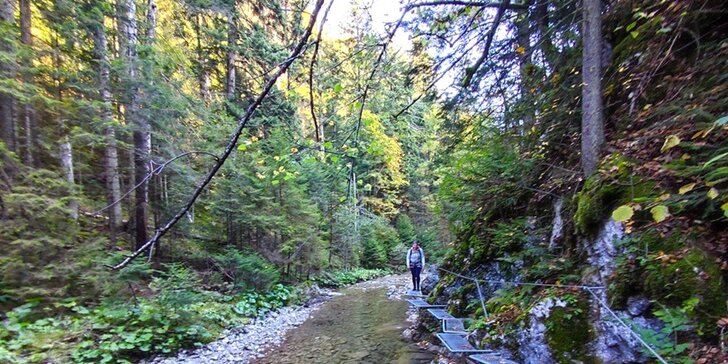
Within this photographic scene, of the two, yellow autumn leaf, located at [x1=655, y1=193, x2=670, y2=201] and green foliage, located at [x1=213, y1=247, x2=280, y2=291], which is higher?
yellow autumn leaf, located at [x1=655, y1=193, x2=670, y2=201]

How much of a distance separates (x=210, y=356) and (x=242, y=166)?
6710 millimetres

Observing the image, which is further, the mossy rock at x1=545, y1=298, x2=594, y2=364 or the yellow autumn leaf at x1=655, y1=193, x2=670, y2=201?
the mossy rock at x1=545, y1=298, x2=594, y2=364

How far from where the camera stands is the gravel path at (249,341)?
724cm

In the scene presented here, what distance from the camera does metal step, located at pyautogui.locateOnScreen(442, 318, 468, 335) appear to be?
650cm

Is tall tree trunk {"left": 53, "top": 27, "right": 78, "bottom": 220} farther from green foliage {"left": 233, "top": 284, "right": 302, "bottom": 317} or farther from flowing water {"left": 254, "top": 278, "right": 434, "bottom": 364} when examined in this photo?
flowing water {"left": 254, "top": 278, "right": 434, "bottom": 364}

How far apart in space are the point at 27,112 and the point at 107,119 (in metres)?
1.74

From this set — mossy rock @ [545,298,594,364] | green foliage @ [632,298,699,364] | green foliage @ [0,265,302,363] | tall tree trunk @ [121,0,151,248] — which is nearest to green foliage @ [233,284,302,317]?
green foliage @ [0,265,302,363]

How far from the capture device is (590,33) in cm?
507

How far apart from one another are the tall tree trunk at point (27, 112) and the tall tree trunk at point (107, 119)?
121 centimetres

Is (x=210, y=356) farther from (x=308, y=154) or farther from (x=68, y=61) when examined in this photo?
(x=68, y=61)

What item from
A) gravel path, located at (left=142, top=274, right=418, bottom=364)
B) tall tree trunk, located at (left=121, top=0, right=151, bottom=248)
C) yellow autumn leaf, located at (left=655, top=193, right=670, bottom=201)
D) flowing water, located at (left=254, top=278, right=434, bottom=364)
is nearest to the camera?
yellow autumn leaf, located at (left=655, top=193, right=670, bottom=201)

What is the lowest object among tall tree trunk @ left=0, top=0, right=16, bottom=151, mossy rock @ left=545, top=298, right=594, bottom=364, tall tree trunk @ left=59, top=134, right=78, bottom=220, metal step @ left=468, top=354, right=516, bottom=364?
metal step @ left=468, top=354, right=516, bottom=364

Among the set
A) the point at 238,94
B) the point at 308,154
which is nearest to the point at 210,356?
the point at 308,154

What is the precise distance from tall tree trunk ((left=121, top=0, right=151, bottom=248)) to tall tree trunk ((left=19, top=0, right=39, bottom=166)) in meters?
1.85
